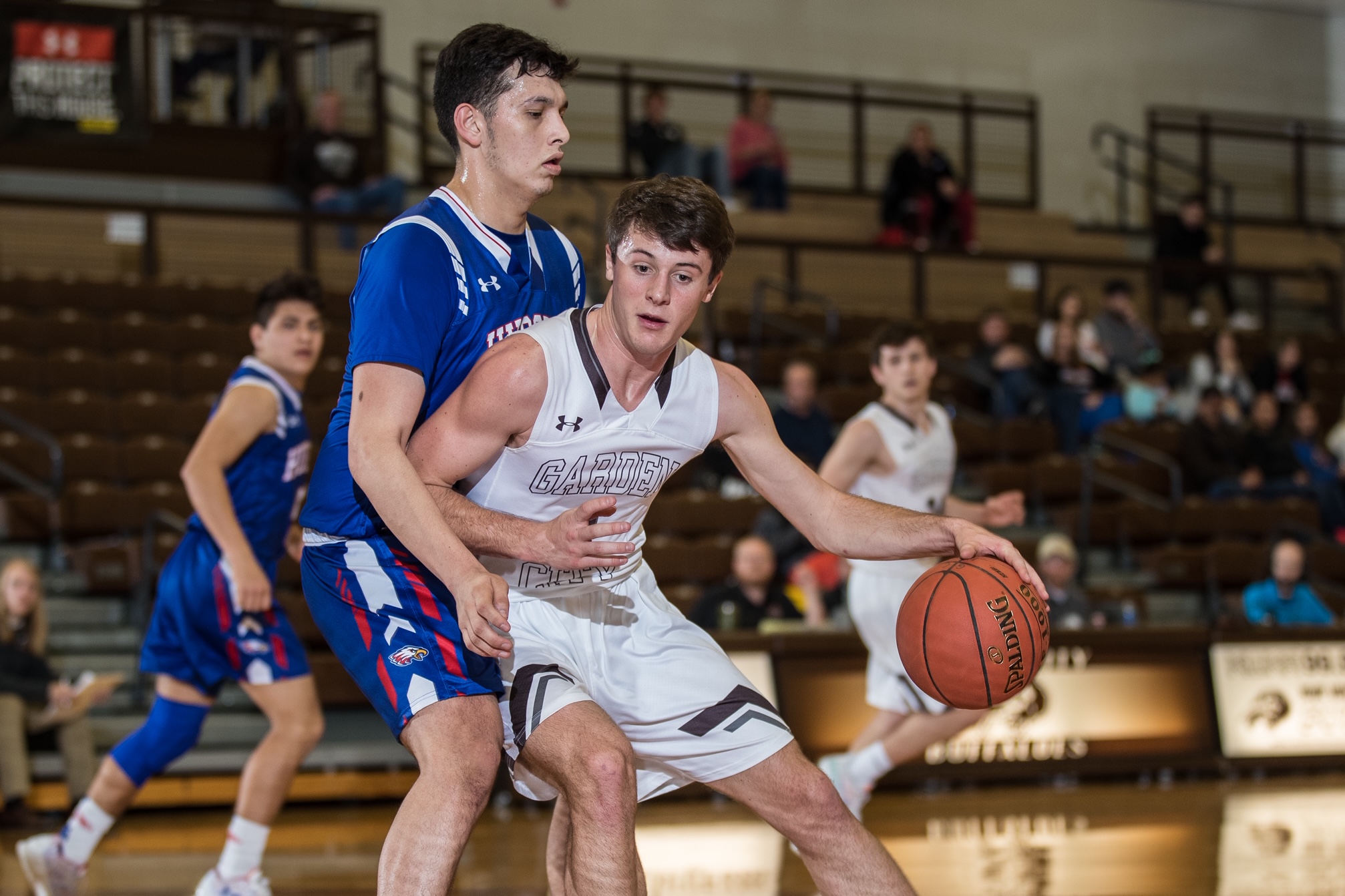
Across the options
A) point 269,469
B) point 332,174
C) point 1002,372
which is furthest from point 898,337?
point 332,174

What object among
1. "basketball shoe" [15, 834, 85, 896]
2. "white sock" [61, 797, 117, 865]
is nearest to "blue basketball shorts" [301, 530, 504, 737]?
"white sock" [61, 797, 117, 865]

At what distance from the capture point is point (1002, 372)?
12.1 meters

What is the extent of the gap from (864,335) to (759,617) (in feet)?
17.8

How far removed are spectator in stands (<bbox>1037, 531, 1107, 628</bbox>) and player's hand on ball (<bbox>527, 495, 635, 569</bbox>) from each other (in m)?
6.04

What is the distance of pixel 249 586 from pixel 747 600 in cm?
383

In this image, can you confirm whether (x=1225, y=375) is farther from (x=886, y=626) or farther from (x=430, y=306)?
(x=430, y=306)

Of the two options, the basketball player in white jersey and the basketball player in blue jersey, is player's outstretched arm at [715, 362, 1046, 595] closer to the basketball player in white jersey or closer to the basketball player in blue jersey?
the basketball player in white jersey

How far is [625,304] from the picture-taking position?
9.96 ft

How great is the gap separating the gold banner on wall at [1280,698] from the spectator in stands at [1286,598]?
2.06ft

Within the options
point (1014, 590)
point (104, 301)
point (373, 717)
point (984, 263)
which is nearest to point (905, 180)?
point (984, 263)

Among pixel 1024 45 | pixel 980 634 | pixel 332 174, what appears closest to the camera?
pixel 980 634

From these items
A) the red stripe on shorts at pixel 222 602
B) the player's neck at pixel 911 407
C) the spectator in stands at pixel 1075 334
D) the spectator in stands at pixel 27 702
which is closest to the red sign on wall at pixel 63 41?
the spectator in stands at pixel 27 702

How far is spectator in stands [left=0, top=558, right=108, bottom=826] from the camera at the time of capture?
276 inches

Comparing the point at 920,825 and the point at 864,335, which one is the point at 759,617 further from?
the point at 864,335
